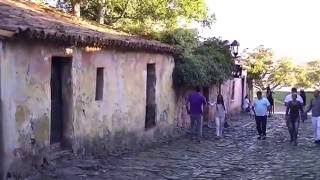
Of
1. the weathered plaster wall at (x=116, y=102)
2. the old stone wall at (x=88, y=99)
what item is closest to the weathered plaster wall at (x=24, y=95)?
the old stone wall at (x=88, y=99)

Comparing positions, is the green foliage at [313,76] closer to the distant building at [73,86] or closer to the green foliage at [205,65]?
the green foliage at [205,65]

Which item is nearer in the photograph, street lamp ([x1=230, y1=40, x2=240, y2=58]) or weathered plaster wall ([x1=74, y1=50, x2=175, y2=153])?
weathered plaster wall ([x1=74, y1=50, x2=175, y2=153])

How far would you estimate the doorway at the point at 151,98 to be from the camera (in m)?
17.1

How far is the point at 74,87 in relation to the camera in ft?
39.7

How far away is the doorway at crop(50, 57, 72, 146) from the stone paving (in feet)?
1.98

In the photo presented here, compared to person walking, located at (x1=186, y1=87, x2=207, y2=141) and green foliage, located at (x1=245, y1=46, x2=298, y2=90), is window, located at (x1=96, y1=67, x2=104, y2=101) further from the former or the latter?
green foliage, located at (x1=245, y1=46, x2=298, y2=90)

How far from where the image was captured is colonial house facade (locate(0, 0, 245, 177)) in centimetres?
977

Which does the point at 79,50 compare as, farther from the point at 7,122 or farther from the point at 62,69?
the point at 7,122

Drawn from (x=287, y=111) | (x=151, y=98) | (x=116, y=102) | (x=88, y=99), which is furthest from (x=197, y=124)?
(x=88, y=99)

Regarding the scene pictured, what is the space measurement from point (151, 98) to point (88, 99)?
4664 mm

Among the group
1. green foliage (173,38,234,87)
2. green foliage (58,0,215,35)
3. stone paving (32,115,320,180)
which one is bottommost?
stone paving (32,115,320,180)

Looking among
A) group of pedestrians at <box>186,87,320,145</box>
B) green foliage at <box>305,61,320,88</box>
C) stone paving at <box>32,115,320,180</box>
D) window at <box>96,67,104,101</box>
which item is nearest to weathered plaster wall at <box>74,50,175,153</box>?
window at <box>96,67,104,101</box>

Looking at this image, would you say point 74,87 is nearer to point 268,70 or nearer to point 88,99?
point 88,99

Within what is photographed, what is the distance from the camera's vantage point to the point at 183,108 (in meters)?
20.2
